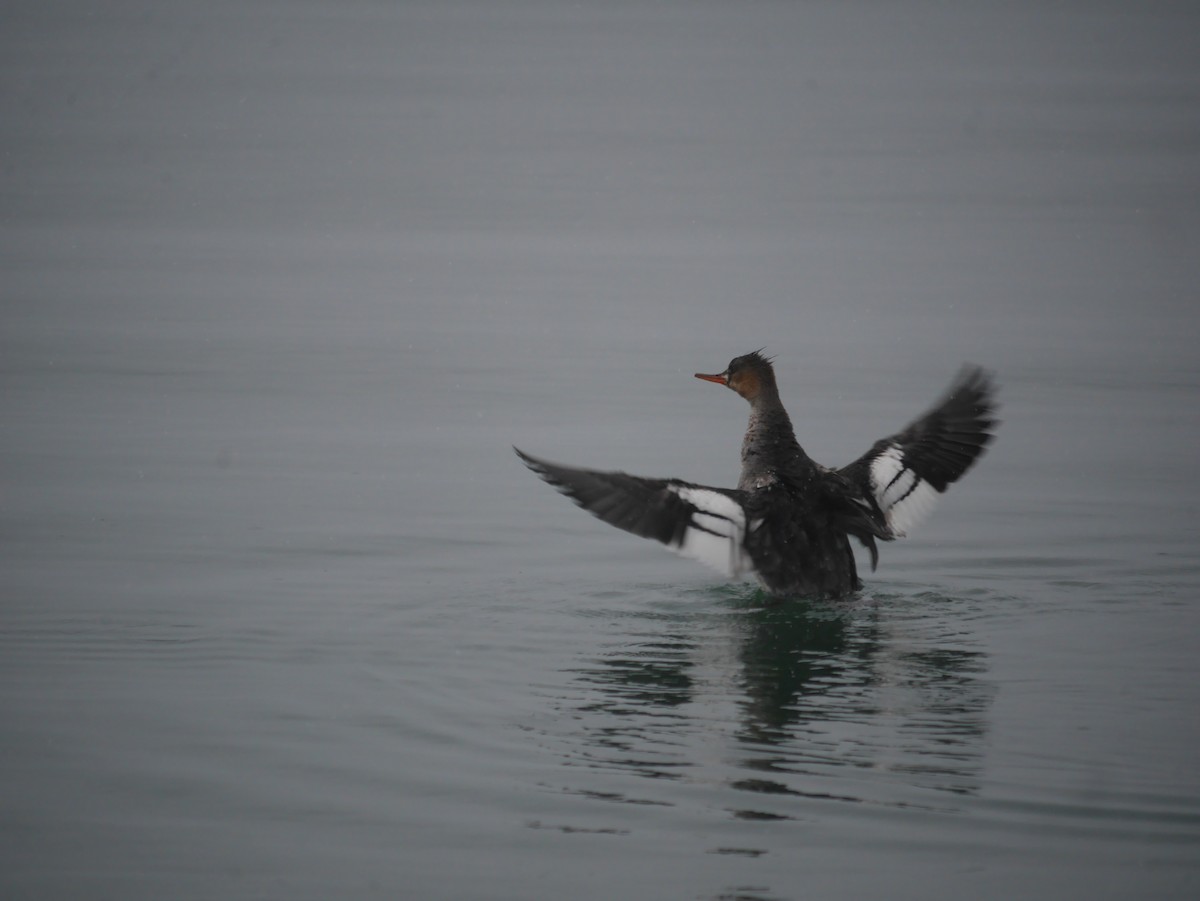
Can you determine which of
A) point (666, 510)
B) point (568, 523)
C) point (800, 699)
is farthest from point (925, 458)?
point (800, 699)

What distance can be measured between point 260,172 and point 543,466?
2506 centimetres

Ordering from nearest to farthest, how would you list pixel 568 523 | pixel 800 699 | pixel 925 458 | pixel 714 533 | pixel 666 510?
pixel 800 699
pixel 666 510
pixel 714 533
pixel 925 458
pixel 568 523

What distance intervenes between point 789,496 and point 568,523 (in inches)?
97.8

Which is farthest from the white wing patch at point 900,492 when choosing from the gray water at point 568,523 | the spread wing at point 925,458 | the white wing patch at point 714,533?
the white wing patch at point 714,533

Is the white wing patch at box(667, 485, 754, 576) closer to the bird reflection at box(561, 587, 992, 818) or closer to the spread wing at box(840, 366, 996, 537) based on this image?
the bird reflection at box(561, 587, 992, 818)

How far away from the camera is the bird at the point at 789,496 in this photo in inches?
379

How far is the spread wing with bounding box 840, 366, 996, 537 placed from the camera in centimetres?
1088

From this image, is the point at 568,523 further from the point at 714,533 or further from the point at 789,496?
the point at 714,533

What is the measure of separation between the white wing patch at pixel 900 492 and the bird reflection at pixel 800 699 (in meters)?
0.63

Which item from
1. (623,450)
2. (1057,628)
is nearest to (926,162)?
(623,450)

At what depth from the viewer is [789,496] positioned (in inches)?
410

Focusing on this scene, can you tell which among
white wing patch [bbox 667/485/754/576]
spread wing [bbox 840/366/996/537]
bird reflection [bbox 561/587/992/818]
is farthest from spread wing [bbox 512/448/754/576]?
spread wing [bbox 840/366/996/537]

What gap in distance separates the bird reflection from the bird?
1.02 feet

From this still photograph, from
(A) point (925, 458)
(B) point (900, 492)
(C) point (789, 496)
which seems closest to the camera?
(C) point (789, 496)
